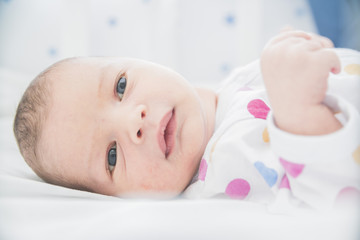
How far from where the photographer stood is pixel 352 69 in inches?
28.1

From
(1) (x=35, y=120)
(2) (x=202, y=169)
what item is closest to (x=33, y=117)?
(1) (x=35, y=120)

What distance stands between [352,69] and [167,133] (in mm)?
435

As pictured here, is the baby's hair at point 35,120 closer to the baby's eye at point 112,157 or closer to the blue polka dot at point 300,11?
the baby's eye at point 112,157

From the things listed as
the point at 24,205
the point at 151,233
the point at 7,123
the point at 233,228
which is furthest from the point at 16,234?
the point at 7,123

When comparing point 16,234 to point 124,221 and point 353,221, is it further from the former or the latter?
point 353,221

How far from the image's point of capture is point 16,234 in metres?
0.51

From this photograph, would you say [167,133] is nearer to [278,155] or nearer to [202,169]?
[202,169]

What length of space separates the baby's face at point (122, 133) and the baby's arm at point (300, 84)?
0.87ft

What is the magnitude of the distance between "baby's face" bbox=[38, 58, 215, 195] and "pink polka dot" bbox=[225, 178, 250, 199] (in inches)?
4.5

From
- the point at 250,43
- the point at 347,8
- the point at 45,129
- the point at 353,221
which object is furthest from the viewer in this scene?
the point at 250,43

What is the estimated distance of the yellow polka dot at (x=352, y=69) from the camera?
702 millimetres

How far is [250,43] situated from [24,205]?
1.06m

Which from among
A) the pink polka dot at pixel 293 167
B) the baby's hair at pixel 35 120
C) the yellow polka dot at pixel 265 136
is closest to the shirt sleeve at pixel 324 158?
the pink polka dot at pixel 293 167

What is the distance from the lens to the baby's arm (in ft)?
1.57
